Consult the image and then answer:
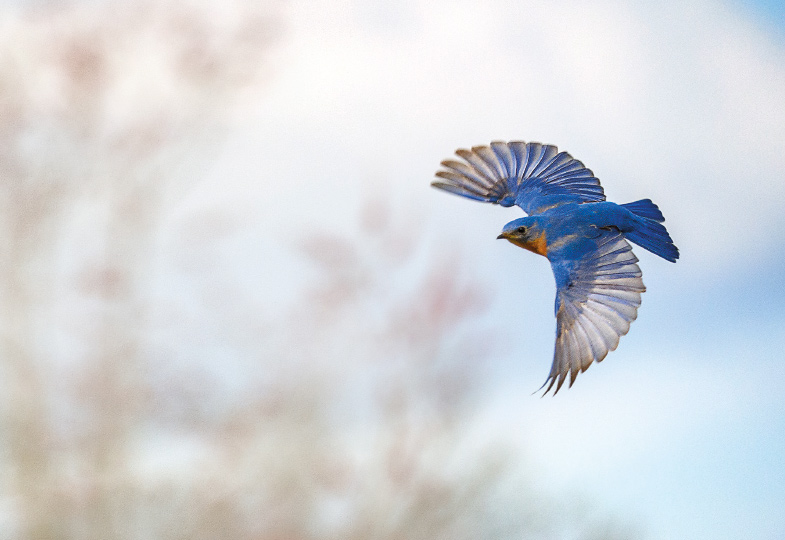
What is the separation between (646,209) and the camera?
579cm

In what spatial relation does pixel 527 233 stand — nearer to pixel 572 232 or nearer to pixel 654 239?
pixel 572 232

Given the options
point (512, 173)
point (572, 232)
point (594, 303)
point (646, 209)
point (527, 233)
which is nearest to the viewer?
point (594, 303)

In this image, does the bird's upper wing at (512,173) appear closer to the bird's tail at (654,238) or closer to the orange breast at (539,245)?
the orange breast at (539,245)

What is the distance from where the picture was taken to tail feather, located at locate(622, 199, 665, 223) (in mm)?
5723

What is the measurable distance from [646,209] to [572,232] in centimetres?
68

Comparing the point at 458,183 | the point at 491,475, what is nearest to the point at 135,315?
the point at 491,475

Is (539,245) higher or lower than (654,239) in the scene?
higher

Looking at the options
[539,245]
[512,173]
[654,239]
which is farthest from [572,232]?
[512,173]

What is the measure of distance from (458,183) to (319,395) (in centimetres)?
259

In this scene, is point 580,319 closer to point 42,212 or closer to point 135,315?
point 135,315

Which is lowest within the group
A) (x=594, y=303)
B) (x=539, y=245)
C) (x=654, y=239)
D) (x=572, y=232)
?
(x=594, y=303)

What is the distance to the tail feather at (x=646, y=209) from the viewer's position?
5.72m

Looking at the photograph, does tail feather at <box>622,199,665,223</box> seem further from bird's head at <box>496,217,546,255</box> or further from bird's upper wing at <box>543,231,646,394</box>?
bird's head at <box>496,217,546,255</box>

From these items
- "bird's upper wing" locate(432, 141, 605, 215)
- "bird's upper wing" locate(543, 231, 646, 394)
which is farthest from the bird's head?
"bird's upper wing" locate(432, 141, 605, 215)
